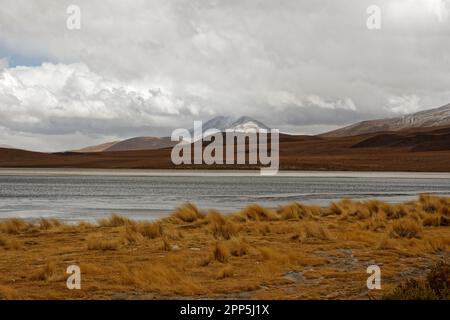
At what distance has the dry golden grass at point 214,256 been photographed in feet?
32.3

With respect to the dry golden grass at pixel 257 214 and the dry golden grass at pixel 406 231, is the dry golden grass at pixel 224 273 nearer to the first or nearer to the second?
the dry golden grass at pixel 406 231

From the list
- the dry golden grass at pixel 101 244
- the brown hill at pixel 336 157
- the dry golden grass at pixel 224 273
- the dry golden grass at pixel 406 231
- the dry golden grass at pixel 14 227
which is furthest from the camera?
the brown hill at pixel 336 157

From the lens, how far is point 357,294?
937cm

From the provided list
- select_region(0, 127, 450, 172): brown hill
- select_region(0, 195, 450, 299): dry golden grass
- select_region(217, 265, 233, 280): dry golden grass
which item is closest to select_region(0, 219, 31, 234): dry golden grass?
select_region(0, 195, 450, 299): dry golden grass

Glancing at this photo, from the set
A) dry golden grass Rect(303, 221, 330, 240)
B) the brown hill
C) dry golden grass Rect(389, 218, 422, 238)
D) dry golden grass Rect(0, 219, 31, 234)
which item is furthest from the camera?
the brown hill

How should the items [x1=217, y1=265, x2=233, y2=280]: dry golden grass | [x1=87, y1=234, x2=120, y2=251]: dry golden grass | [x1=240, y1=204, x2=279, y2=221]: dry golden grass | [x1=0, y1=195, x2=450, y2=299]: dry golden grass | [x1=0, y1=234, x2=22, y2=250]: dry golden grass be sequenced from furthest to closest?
[x1=240, y1=204, x2=279, y2=221]: dry golden grass
[x1=0, y1=234, x2=22, y2=250]: dry golden grass
[x1=87, y1=234, x2=120, y2=251]: dry golden grass
[x1=217, y1=265, x2=233, y2=280]: dry golden grass
[x1=0, y1=195, x2=450, y2=299]: dry golden grass

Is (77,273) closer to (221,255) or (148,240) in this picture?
(221,255)

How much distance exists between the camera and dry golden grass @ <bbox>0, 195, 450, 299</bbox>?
984 centimetres

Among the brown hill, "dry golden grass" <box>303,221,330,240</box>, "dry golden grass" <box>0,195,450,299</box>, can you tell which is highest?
the brown hill

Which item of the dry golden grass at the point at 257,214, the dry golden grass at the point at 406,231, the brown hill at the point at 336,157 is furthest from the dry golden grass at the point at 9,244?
the brown hill at the point at 336,157

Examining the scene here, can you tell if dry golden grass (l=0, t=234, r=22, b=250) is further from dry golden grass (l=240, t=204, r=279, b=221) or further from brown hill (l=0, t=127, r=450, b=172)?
brown hill (l=0, t=127, r=450, b=172)
